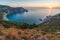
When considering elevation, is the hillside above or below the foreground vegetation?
above

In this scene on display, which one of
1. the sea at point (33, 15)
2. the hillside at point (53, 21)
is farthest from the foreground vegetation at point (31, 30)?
the sea at point (33, 15)

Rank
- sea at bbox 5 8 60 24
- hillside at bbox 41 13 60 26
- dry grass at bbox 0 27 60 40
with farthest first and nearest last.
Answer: sea at bbox 5 8 60 24 < hillside at bbox 41 13 60 26 < dry grass at bbox 0 27 60 40

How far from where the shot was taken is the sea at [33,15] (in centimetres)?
514

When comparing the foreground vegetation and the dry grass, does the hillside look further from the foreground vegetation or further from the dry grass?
the dry grass

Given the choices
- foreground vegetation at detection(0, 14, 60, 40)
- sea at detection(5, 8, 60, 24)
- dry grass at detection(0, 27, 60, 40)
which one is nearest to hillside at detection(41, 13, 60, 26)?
foreground vegetation at detection(0, 14, 60, 40)

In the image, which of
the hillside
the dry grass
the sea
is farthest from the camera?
the sea

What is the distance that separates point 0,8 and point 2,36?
96cm

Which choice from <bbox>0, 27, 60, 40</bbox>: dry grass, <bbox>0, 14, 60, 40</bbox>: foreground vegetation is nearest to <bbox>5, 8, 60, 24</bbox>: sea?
<bbox>0, 14, 60, 40</bbox>: foreground vegetation

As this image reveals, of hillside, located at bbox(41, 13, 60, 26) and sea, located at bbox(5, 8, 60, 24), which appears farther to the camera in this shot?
sea, located at bbox(5, 8, 60, 24)

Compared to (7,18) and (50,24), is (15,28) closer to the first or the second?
(7,18)

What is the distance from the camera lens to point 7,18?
515 cm

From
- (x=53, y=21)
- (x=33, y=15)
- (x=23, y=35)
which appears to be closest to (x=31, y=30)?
(x=23, y=35)

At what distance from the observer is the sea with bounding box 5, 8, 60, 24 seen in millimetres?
5145

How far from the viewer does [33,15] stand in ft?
16.9
